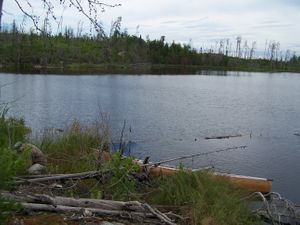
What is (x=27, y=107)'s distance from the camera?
96.9ft

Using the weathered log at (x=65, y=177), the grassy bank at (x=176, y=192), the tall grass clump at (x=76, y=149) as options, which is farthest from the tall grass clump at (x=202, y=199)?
the tall grass clump at (x=76, y=149)

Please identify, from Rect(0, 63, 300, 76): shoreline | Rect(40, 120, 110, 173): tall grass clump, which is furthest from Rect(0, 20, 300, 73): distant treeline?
Rect(40, 120, 110, 173): tall grass clump

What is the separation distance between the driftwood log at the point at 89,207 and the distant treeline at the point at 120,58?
5385cm

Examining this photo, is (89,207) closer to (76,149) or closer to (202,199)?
(202,199)

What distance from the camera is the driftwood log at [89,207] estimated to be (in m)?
4.93

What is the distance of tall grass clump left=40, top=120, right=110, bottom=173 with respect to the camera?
26.3ft

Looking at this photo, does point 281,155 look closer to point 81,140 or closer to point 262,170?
point 262,170

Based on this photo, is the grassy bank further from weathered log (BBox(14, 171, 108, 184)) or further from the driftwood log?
the driftwood log

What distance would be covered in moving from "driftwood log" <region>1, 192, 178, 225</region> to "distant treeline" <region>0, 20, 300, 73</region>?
53.8 meters

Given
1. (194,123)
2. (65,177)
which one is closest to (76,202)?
(65,177)

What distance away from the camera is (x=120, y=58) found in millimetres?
111875

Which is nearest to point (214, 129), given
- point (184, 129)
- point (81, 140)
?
point (184, 129)

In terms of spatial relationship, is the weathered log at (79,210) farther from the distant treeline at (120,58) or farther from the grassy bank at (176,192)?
the distant treeline at (120,58)

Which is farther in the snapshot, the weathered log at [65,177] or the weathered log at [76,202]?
the weathered log at [65,177]
